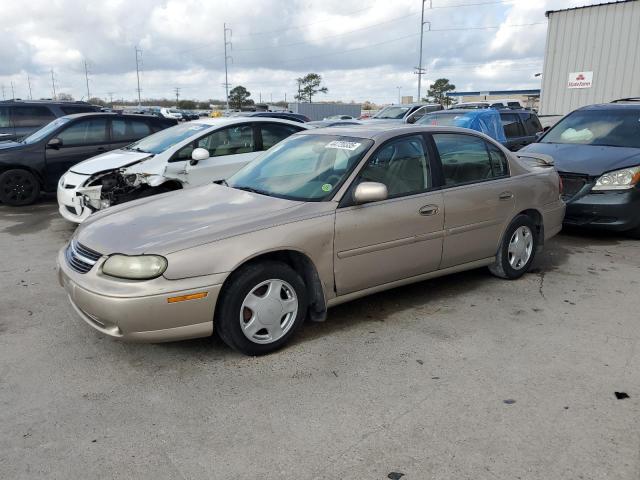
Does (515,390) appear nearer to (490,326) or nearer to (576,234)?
(490,326)

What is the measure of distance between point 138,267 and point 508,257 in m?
3.44

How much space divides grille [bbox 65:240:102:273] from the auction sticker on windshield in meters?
1.99

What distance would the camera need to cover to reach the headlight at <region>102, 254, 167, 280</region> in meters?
3.30

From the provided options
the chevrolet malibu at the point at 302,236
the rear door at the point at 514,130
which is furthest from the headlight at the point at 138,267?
the rear door at the point at 514,130

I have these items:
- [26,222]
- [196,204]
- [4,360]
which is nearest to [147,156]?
[26,222]

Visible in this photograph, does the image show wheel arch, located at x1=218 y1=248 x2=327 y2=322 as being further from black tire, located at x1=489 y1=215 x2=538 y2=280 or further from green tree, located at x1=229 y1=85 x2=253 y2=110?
green tree, located at x1=229 y1=85 x2=253 y2=110

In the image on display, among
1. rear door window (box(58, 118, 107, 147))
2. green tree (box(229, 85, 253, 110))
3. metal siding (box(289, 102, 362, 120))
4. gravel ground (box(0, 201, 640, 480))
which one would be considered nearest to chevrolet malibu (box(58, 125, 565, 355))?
gravel ground (box(0, 201, 640, 480))

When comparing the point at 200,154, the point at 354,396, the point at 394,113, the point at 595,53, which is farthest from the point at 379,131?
the point at 394,113

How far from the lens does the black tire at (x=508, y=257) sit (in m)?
5.12

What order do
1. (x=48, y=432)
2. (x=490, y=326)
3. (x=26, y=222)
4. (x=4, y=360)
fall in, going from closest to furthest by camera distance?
(x=48, y=432), (x=4, y=360), (x=490, y=326), (x=26, y=222)

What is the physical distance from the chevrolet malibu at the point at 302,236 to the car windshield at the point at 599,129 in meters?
2.87

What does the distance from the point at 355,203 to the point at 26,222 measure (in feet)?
20.8

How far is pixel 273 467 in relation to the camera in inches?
101

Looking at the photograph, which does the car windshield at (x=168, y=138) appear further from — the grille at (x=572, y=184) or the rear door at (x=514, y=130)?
the rear door at (x=514, y=130)
